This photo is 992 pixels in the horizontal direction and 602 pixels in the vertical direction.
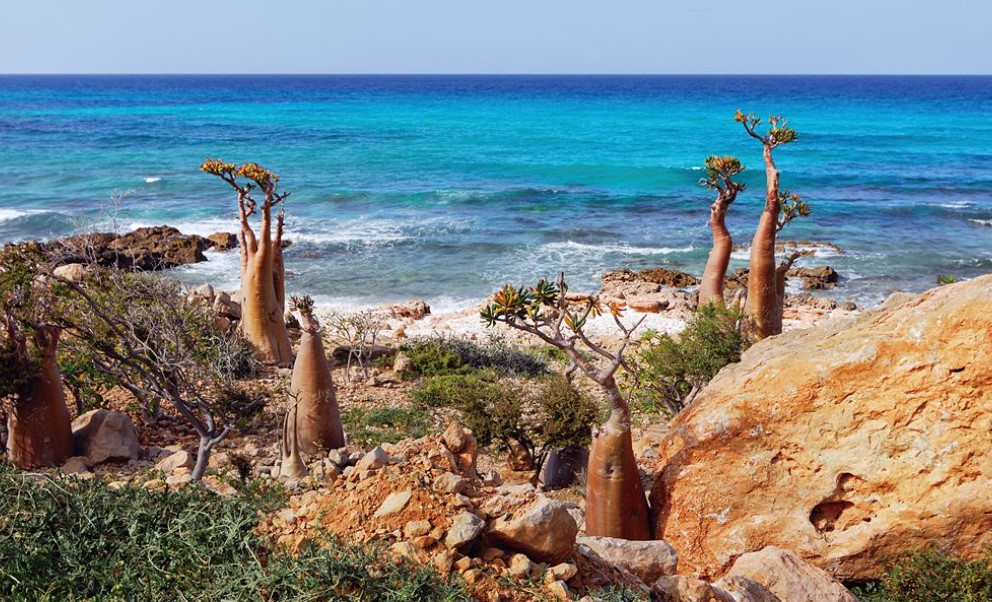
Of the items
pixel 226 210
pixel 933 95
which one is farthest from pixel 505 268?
pixel 933 95

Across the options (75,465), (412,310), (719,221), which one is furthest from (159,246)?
(719,221)

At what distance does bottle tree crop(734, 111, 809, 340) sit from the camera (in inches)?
496

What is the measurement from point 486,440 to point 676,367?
9.97ft

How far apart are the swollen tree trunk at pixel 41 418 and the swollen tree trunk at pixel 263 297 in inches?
170

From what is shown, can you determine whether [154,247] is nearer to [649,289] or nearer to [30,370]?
[649,289]

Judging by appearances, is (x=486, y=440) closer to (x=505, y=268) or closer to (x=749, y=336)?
(x=749, y=336)

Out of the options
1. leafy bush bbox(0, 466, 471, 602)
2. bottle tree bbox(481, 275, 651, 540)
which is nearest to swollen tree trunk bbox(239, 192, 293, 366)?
bottle tree bbox(481, 275, 651, 540)

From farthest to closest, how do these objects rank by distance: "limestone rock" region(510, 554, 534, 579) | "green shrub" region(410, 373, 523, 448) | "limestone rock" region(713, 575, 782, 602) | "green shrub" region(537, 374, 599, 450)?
"green shrub" region(410, 373, 523, 448) < "green shrub" region(537, 374, 599, 450) < "limestone rock" region(713, 575, 782, 602) < "limestone rock" region(510, 554, 534, 579)

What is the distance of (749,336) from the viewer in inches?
509

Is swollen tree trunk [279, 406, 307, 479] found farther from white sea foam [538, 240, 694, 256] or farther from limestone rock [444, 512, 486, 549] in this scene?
white sea foam [538, 240, 694, 256]

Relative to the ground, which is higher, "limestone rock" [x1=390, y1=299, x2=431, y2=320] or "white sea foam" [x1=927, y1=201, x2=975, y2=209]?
"white sea foam" [x1=927, y1=201, x2=975, y2=209]

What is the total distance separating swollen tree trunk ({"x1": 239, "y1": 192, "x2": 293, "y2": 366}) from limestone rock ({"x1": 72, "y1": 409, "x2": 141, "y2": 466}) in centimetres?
384

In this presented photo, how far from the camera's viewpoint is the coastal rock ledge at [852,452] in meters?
7.32

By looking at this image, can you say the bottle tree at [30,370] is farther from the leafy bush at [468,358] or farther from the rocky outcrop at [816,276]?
the rocky outcrop at [816,276]
